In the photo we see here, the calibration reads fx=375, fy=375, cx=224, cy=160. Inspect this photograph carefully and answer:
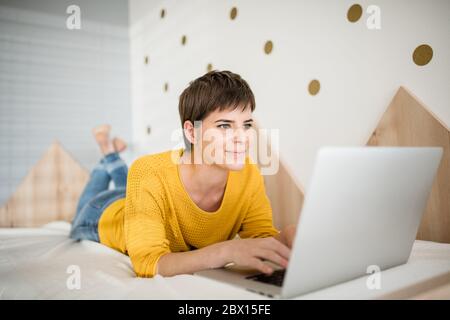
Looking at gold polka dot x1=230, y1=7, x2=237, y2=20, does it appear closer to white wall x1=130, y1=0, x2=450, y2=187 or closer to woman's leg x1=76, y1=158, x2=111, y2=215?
white wall x1=130, y1=0, x2=450, y2=187

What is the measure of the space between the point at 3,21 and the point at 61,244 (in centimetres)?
164

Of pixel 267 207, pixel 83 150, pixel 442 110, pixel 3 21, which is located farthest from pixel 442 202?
pixel 3 21

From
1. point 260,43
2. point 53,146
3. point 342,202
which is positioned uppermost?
point 260,43

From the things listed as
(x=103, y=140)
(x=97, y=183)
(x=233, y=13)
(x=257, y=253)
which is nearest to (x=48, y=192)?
(x=103, y=140)

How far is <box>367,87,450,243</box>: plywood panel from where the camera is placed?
1.03 metres

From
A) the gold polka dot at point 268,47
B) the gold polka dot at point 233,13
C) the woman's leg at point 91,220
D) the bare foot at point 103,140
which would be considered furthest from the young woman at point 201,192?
the bare foot at point 103,140

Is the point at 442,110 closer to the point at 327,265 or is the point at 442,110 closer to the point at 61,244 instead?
the point at 327,265

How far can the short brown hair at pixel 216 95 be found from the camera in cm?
92

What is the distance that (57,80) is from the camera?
2344 millimetres

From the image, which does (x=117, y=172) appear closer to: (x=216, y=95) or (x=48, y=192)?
(x=48, y=192)

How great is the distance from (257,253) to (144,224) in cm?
28

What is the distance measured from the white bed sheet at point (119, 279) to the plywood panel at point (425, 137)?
8 cm

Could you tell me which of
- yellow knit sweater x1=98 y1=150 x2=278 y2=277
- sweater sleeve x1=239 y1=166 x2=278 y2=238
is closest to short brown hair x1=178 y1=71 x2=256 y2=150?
yellow knit sweater x1=98 y1=150 x2=278 y2=277

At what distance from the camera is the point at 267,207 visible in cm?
111
